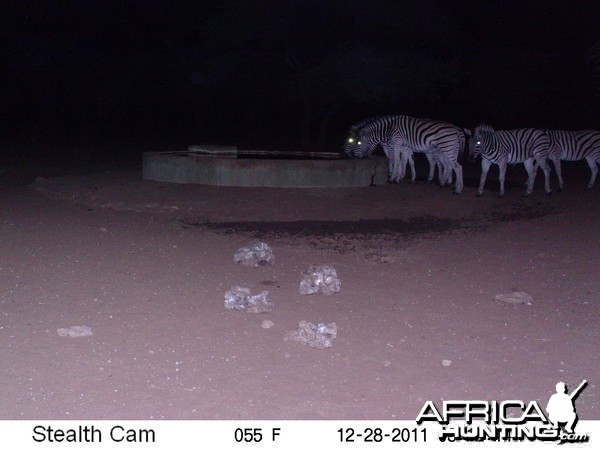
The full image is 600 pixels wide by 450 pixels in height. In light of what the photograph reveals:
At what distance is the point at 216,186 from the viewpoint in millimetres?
13945

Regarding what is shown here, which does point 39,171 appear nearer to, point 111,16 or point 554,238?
point 111,16

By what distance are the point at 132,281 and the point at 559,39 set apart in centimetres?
1827

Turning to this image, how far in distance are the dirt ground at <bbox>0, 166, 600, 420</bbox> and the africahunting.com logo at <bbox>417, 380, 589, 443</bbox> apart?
0.17m

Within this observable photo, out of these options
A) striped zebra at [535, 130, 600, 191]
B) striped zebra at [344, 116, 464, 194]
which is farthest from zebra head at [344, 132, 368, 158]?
striped zebra at [535, 130, 600, 191]

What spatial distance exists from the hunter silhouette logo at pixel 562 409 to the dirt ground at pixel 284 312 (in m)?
0.16

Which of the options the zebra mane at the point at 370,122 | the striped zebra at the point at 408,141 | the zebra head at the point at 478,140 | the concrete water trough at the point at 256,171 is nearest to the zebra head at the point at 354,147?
the striped zebra at the point at 408,141

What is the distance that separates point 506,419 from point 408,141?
12169 mm

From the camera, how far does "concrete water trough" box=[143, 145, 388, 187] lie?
13945mm

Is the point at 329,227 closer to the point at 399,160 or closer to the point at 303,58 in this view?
the point at 399,160

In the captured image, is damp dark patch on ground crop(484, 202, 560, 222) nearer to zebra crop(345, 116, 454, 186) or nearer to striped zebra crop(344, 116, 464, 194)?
striped zebra crop(344, 116, 464, 194)

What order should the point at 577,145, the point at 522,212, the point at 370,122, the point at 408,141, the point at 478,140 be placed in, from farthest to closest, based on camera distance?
the point at 370,122, the point at 577,145, the point at 408,141, the point at 478,140, the point at 522,212

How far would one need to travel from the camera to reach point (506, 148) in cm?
1470

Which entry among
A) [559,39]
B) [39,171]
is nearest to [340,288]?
[39,171]

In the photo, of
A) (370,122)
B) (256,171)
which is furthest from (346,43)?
(256,171)
